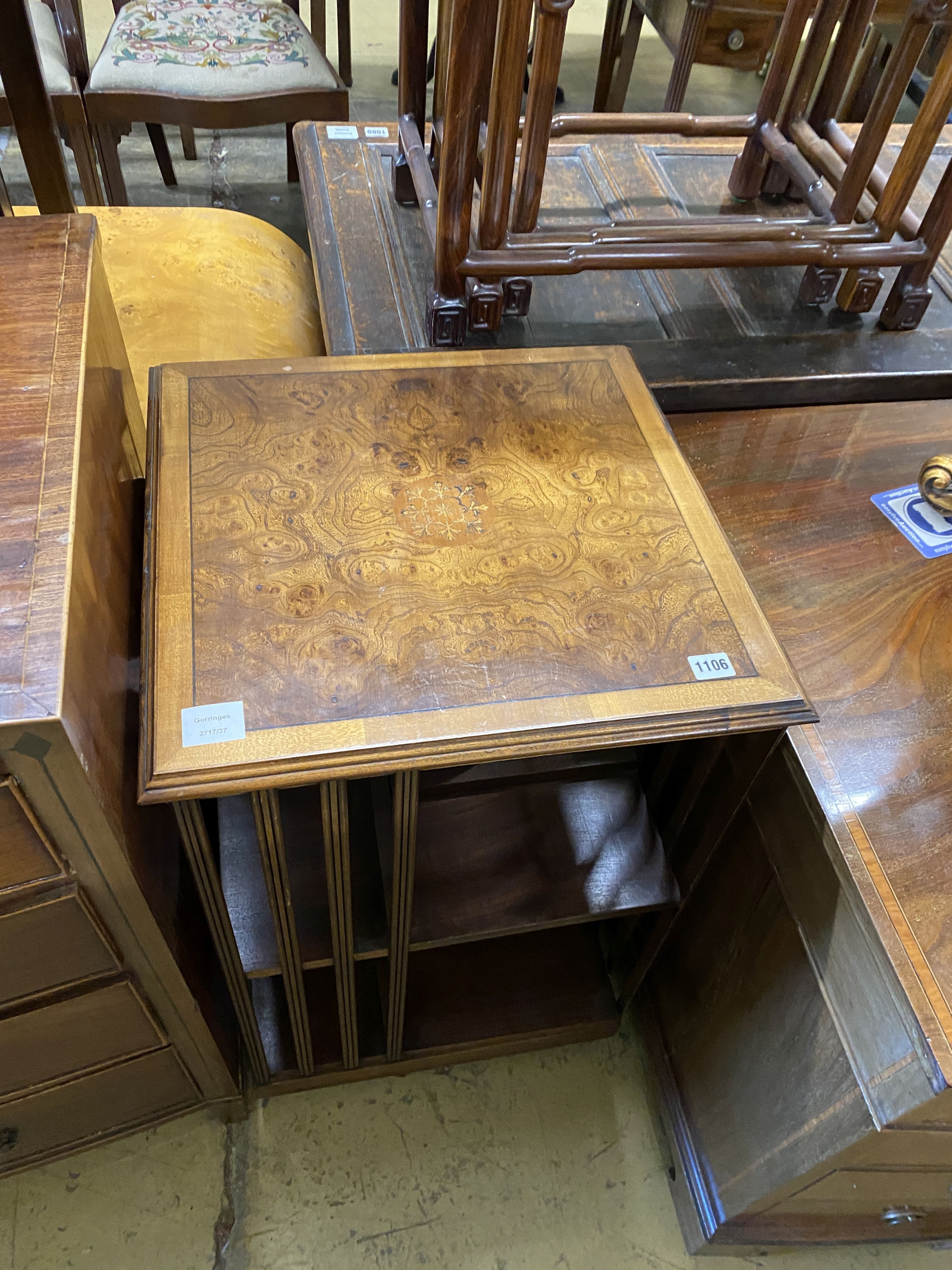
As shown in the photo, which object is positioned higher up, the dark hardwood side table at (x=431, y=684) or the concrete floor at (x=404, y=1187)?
the dark hardwood side table at (x=431, y=684)

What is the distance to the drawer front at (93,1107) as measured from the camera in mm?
945

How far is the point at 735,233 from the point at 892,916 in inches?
34.9

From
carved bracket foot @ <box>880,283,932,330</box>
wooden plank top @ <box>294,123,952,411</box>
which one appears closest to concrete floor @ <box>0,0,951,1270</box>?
wooden plank top @ <box>294,123,952,411</box>

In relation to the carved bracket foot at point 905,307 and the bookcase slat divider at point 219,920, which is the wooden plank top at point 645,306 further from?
the bookcase slat divider at point 219,920

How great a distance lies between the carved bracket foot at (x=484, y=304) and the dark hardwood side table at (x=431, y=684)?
0.19 m

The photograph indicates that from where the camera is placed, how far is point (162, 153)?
7.84 ft

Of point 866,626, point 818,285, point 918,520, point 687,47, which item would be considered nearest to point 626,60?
point 687,47

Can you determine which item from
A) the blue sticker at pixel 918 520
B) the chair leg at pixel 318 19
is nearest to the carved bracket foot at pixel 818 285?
the blue sticker at pixel 918 520

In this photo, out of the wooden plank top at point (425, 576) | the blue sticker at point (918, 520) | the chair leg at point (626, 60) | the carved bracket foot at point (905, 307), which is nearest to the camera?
the wooden plank top at point (425, 576)

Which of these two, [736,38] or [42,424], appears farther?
[736,38]

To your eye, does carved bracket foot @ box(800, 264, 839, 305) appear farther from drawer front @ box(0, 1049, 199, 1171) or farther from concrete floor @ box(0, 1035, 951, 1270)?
drawer front @ box(0, 1049, 199, 1171)

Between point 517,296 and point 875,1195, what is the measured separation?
118 cm

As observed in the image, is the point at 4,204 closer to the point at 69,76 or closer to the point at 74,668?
the point at 69,76

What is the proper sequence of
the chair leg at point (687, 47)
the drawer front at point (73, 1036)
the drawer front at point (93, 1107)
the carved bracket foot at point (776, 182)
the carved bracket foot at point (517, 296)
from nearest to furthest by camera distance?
the drawer front at point (73, 1036), the drawer front at point (93, 1107), the carved bracket foot at point (517, 296), the carved bracket foot at point (776, 182), the chair leg at point (687, 47)
